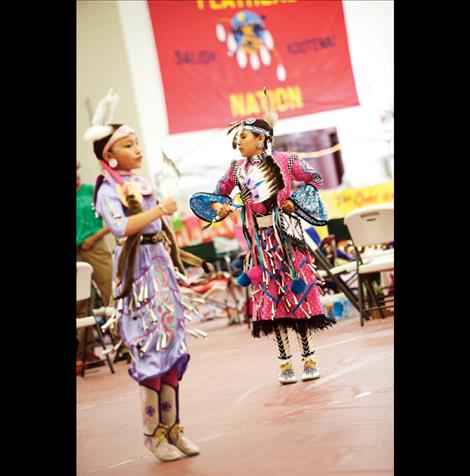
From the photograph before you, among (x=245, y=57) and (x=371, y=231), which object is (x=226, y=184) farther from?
(x=371, y=231)

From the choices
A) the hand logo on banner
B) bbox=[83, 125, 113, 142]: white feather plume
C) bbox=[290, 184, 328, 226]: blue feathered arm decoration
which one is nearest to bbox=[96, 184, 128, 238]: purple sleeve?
bbox=[83, 125, 113, 142]: white feather plume

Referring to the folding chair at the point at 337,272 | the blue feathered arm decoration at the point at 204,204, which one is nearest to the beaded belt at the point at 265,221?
the blue feathered arm decoration at the point at 204,204

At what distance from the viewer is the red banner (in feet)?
14.6

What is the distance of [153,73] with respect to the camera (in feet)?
15.0

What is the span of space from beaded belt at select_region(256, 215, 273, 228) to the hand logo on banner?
109 cm

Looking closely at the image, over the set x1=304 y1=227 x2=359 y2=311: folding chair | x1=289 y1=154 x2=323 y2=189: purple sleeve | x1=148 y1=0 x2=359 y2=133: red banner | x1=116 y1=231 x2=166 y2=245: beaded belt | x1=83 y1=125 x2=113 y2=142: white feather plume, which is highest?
x1=148 y1=0 x2=359 y2=133: red banner

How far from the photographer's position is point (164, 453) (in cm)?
279

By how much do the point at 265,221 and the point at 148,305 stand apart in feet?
3.63

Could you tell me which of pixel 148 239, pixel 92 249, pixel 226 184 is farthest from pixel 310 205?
pixel 92 249

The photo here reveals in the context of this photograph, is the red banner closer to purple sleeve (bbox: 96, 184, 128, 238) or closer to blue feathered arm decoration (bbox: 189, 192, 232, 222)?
blue feathered arm decoration (bbox: 189, 192, 232, 222)
